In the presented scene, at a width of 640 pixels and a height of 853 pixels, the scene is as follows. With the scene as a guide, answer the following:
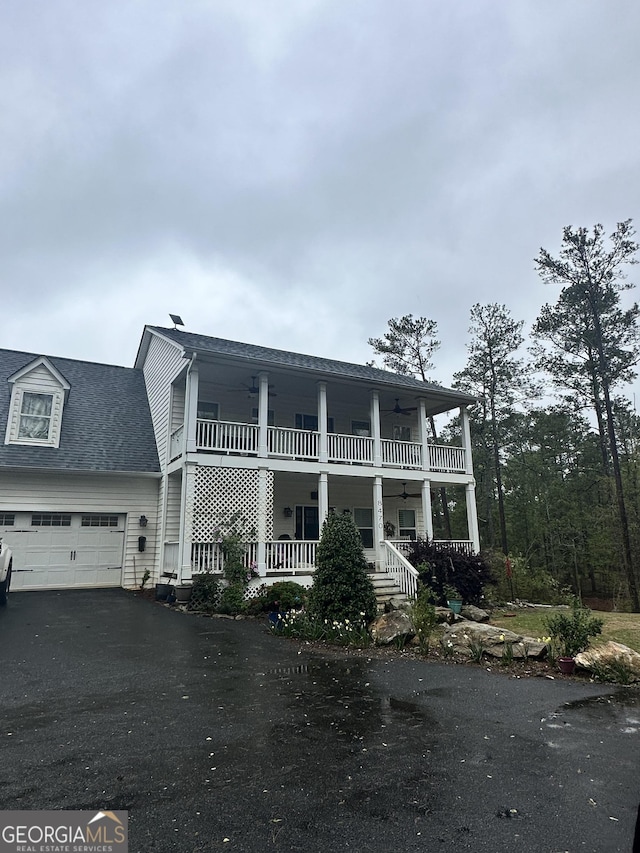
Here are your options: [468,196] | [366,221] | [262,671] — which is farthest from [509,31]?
[262,671]

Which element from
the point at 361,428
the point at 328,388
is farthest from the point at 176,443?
the point at 361,428

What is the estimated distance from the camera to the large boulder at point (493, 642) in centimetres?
717

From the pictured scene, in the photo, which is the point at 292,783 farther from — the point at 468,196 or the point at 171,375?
the point at 468,196

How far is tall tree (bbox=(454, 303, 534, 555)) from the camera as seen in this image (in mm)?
25906

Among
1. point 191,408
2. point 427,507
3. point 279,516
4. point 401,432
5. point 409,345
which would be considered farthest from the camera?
point 409,345

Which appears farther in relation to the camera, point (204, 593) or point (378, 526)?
point (378, 526)

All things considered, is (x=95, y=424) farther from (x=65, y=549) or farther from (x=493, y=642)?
(x=493, y=642)

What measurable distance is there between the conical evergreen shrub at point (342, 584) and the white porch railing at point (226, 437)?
15.6 ft

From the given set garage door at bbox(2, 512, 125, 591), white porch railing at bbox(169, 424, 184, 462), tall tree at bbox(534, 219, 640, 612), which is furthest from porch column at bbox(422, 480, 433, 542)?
garage door at bbox(2, 512, 125, 591)

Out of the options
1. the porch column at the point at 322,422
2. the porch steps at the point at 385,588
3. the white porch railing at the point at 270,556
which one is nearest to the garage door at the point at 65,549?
the white porch railing at the point at 270,556

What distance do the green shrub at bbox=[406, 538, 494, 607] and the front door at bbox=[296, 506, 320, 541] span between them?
15.2ft

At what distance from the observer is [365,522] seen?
1762cm

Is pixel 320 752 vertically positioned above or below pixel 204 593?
below

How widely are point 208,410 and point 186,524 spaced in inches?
180
